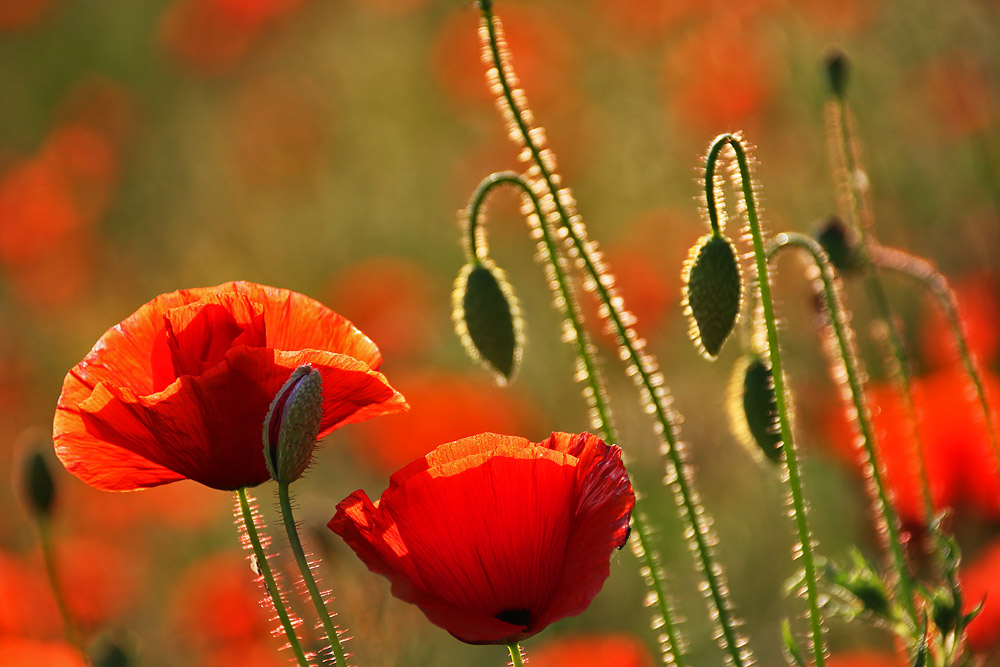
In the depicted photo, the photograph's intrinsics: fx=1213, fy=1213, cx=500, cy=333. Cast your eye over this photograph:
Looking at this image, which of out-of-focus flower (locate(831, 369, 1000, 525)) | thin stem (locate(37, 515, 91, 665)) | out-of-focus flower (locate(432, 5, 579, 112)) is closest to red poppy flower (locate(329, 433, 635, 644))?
thin stem (locate(37, 515, 91, 665))

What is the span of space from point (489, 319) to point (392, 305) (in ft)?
9.94

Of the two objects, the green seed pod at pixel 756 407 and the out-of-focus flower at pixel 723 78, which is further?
the out-of-focus flower at pixel 723 78

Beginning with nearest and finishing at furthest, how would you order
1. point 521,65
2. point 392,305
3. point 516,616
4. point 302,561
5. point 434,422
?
1. point 302,561
2. point 516,616
3. point 434,422
4. point 392,305
5. point 521,65

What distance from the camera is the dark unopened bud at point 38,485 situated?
173 centimetres

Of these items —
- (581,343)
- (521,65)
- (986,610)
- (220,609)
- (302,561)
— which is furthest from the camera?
(521,65)

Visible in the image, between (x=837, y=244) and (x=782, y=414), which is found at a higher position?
(x=837, y=244)

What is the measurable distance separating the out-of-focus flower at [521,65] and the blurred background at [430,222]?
0.02 meters

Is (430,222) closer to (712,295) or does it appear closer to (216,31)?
(216,31)

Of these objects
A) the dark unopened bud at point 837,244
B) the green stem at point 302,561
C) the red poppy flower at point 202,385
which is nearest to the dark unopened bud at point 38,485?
the red poppy flower at point 202,385

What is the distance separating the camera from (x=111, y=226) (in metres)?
6.20

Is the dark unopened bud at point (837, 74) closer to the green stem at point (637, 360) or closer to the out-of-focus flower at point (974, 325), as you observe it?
the green stem at point (637, 360)

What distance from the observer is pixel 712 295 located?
3.96ft

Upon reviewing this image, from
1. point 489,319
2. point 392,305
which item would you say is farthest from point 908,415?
point 392,305

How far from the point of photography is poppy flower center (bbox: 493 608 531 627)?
1.04 m
